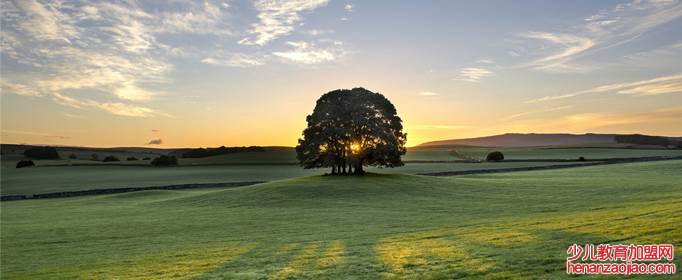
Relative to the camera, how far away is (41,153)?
402 feet

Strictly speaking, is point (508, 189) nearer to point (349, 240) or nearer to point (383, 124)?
point (383, 124)

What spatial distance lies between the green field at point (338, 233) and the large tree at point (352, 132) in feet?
38.8

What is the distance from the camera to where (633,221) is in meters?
17.0

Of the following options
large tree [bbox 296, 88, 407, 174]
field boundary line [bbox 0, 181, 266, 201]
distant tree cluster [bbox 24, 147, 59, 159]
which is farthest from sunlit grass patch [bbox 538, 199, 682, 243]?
distant tree cluster [bbox 24, 147, 59, 159]

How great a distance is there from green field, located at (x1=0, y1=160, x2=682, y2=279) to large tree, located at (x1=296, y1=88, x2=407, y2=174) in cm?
1182

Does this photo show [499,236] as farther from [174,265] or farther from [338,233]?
[174,265]

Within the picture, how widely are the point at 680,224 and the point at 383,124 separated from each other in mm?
41211

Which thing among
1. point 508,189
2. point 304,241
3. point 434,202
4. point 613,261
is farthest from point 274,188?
point 613,261

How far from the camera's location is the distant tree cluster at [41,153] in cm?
12069

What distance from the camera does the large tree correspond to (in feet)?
177

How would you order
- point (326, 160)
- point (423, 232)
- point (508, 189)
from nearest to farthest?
1. point (423, 232)
2. point (508, 189)
3. point (326, 160)

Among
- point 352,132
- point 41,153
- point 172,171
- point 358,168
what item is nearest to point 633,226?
point 352,132

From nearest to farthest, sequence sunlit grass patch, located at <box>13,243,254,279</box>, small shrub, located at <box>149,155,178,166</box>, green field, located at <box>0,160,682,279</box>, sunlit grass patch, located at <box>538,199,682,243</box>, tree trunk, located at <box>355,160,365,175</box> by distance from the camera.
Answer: green field, located at <box>0,160,682,279</box>
sunlit grass patch, located at <box>538,199,682,243</box>
sunlit grass patch, located at <box>13,243,254,279</box>
tree trunk, located at <box>355,160,365,175</box>
small shrub, located at <box>149,155,178,166</box>

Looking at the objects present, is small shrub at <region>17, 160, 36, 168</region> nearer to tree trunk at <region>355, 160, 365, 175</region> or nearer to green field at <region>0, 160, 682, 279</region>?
green field at <region>0, 160, 682, 279</region>
